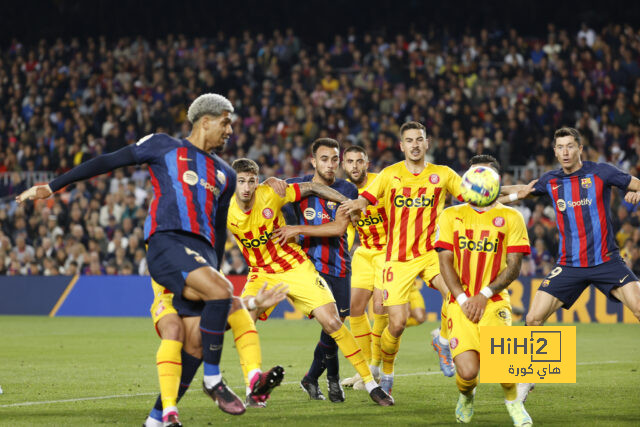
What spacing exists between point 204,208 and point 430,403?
2.91 m

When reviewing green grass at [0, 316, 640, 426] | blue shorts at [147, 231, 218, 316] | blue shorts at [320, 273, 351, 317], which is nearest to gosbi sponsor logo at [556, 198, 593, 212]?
green grass at [0, 316, 640, 426]

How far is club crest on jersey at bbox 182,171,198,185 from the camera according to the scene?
5.70 metres

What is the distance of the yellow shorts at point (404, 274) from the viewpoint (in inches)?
321

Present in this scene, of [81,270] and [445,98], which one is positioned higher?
[445,98]

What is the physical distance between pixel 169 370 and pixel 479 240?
8.09ft

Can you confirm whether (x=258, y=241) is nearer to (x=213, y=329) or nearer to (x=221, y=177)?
(x=221, y=177)

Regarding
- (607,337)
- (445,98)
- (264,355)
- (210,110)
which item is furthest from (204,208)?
(445,98)

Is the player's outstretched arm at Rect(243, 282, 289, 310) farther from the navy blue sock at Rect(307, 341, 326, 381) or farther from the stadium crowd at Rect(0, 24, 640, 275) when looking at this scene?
the stadium crowd at Rect(0, 24, 640, 275)

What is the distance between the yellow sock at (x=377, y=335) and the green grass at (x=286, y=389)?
336mm

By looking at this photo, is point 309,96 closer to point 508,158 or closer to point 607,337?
point 508,158

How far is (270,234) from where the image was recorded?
8.00 m

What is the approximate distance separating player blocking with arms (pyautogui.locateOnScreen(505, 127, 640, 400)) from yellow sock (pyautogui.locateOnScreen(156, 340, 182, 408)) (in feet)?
11.5

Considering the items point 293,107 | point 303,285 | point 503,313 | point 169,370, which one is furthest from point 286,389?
point 293,107

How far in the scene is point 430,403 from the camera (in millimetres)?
7496
